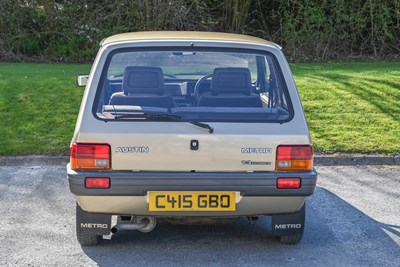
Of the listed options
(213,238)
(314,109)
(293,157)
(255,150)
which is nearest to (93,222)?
(213,238)

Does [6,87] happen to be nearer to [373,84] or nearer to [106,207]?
[373,84]

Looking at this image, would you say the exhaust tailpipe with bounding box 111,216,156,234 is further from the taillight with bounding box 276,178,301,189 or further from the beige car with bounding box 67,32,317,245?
the taillight with bounding box 276,178,301,189

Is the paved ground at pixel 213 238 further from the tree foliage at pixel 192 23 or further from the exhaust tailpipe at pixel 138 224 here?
the tree foliage at pixel 192 23

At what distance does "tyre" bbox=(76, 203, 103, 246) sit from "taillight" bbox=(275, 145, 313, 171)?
160cm

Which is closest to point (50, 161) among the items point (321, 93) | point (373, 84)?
point (321, 93)

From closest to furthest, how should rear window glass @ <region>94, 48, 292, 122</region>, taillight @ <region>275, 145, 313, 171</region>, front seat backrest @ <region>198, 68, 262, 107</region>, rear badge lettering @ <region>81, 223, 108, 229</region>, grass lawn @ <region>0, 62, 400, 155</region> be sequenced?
taillight @ <region>275, 145, 313, 171</region> → rear window glass @ <region>94, 48, 292, 122</region> → rear badge lettering @ <region>81, 223, 108, 229</region> → front seat backrest @ <region>198, 68, 262, 107</region> → grass lawn @ <region>0, 62, 400, 155</region>

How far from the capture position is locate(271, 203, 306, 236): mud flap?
5762mm

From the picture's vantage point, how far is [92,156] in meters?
5.39

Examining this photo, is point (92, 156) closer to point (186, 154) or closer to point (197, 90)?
point (186, 154)

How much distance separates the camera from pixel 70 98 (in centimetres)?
1185

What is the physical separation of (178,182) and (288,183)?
832 mm

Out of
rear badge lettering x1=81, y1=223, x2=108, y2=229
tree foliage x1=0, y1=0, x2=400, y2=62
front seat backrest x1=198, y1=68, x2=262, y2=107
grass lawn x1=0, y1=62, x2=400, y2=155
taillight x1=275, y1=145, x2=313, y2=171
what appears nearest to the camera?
taillight x1=275, y1=145, x2=313, y2=171

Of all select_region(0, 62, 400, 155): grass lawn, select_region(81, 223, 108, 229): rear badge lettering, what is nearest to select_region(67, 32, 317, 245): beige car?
select_region(81, 223, 108, 229): rear badge lettering

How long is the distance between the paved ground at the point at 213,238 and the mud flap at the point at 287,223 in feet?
0.64
